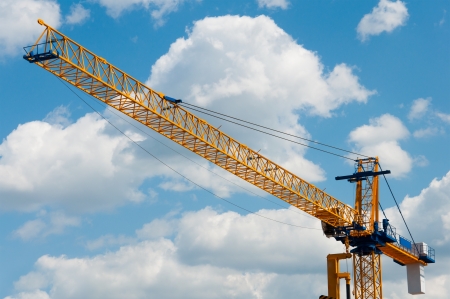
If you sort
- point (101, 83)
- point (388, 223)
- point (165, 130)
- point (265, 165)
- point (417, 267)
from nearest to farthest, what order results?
point (101, 83), point (165, 130), point (265, 165), point (388, 223), point (417, 267)

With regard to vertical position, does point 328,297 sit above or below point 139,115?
below

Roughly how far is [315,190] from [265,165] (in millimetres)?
9192

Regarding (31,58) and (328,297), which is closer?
(31,58)

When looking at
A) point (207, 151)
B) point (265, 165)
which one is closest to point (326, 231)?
point (265, 165)

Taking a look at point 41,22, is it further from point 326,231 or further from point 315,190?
point 326,231

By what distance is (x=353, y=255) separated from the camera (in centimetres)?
9856

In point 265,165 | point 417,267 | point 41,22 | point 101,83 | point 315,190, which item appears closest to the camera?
point 41,22

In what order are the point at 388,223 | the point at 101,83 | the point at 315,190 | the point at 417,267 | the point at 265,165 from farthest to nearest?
the point at 417,267
the point at 388,223
the point at 315,190
the point at 265,165
the point at 101,83

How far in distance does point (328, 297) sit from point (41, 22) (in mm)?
44144

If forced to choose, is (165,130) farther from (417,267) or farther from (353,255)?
(417,267)

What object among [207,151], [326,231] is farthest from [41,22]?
[326,231]

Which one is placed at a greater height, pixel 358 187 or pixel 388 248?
pixel 358 187

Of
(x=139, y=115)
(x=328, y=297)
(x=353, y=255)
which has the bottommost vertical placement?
(x=328, y=297)

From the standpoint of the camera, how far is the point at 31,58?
6706 cm
